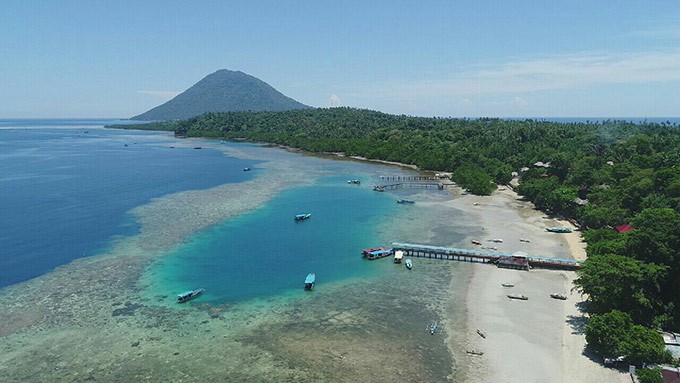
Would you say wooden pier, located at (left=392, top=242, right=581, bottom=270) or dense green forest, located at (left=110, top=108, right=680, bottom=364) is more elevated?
dense green forest, located at (left=110, top=108, right=680, bottom=364)

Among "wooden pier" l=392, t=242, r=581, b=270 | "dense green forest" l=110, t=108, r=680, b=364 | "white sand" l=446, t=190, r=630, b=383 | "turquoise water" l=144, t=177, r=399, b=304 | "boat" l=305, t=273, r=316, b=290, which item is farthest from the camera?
"wooden pier" l=392, t=242, r=581, b=270

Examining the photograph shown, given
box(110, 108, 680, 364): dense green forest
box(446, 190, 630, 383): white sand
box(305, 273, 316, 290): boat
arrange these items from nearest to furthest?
box(446, 190, 630, 383): white sand
box(110, 108, 680, 364): dense green forest
box(305, 273, 316, 290): boat

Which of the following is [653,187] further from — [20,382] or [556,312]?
[20,382]

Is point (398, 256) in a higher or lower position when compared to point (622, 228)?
lower

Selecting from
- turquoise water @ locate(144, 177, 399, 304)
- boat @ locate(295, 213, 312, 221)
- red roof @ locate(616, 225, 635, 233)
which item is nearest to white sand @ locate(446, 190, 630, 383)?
red roof @ locate(616, 225, 635, 233)

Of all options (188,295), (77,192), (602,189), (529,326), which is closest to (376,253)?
(529,326)

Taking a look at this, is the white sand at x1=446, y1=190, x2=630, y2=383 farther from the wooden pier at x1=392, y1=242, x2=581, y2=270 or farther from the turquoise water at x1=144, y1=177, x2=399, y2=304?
the turquoise water at x1=144, y1=177, x2=399, y2=304

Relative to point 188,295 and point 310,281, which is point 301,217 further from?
point 188,295
